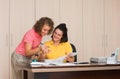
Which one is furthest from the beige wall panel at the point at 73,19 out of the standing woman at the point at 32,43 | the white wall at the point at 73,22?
the standing woman at the point at 32,43

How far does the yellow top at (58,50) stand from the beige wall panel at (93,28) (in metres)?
1.06

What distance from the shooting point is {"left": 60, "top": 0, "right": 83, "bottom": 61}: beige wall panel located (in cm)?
428

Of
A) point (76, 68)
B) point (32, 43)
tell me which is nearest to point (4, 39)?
point (32, 43)

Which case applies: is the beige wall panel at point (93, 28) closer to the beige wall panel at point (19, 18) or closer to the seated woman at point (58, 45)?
the beige wall panel at point (19, 18)

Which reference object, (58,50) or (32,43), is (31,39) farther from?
(58,50)

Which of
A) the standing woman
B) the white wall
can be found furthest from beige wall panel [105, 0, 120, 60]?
the standing woman

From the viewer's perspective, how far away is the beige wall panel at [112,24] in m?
4.52

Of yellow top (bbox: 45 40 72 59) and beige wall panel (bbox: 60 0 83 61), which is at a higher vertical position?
beige wall panel (bbox: 60 0 83 61)

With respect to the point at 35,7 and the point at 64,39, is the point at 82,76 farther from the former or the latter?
the point at 35,7

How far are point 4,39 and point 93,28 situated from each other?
4.87ft

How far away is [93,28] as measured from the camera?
443 centimetres

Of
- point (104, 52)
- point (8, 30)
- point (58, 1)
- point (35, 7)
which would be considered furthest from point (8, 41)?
point (104, 52)

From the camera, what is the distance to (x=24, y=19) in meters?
4.07

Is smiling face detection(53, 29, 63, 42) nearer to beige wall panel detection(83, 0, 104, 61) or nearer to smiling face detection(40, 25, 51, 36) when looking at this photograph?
smiling face detection(40, 25, 51, 36)
